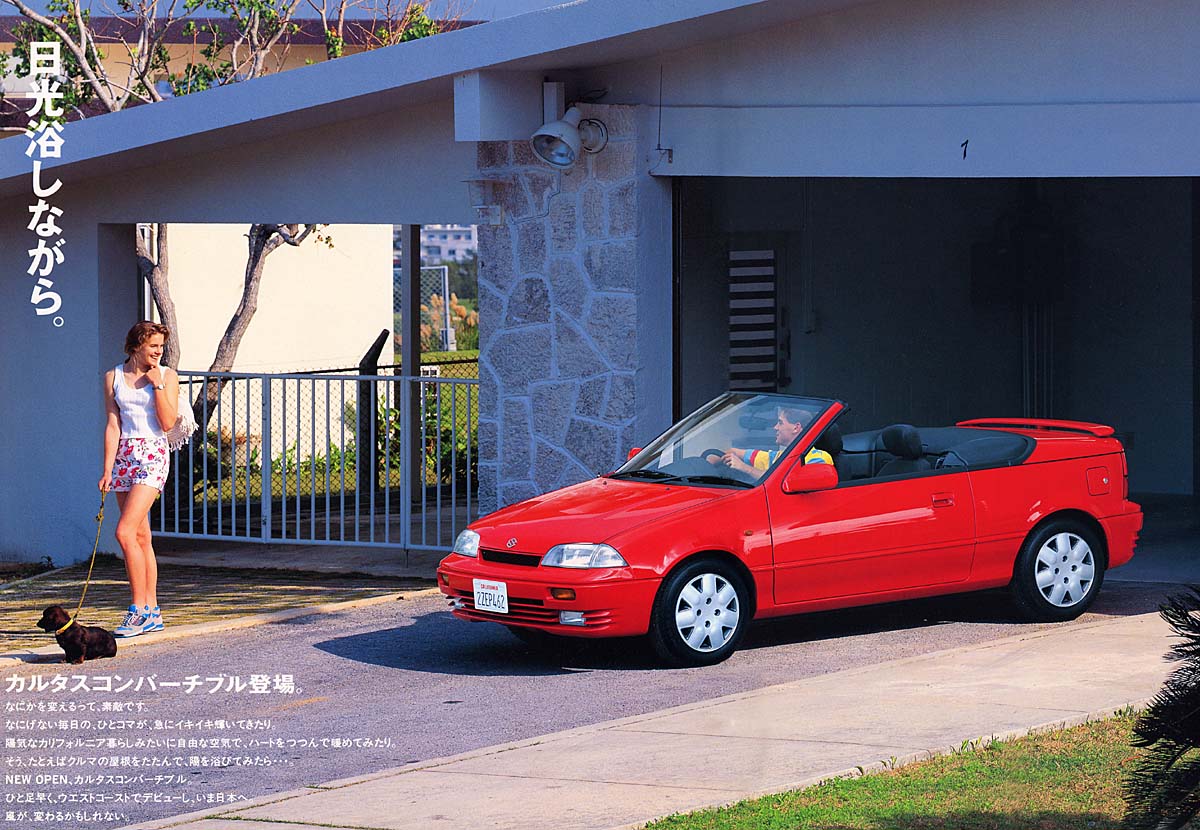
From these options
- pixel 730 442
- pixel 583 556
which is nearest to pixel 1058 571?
pixel 730 442

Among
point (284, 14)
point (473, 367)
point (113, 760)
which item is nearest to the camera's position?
point (113, 760)

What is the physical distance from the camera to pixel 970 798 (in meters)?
6.24

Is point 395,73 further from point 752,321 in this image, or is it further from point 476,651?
point 752,321

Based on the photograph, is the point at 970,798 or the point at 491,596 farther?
the point at 491,596

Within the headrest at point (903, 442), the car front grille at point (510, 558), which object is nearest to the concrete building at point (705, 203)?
the headrest at point (903, 442)

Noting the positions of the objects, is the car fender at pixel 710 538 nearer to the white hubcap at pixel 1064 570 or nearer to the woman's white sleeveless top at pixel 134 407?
the white hubcap at pixel 1064 570

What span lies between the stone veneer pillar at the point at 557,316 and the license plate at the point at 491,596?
118 inches

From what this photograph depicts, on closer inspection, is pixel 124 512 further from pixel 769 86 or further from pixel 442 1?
pixel 442 1

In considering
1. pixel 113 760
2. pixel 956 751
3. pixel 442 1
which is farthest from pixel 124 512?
pixel 442 1

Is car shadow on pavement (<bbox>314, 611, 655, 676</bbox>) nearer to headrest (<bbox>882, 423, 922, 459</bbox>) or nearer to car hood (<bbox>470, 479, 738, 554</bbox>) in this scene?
car hood (<bbox>470, 479, 738, 554</bbox>)

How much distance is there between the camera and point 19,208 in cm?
1436

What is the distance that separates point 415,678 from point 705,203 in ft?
21.0

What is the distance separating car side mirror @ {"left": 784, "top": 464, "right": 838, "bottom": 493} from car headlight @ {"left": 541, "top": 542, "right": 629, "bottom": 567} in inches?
44.0

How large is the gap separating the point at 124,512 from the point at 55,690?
142 cm
